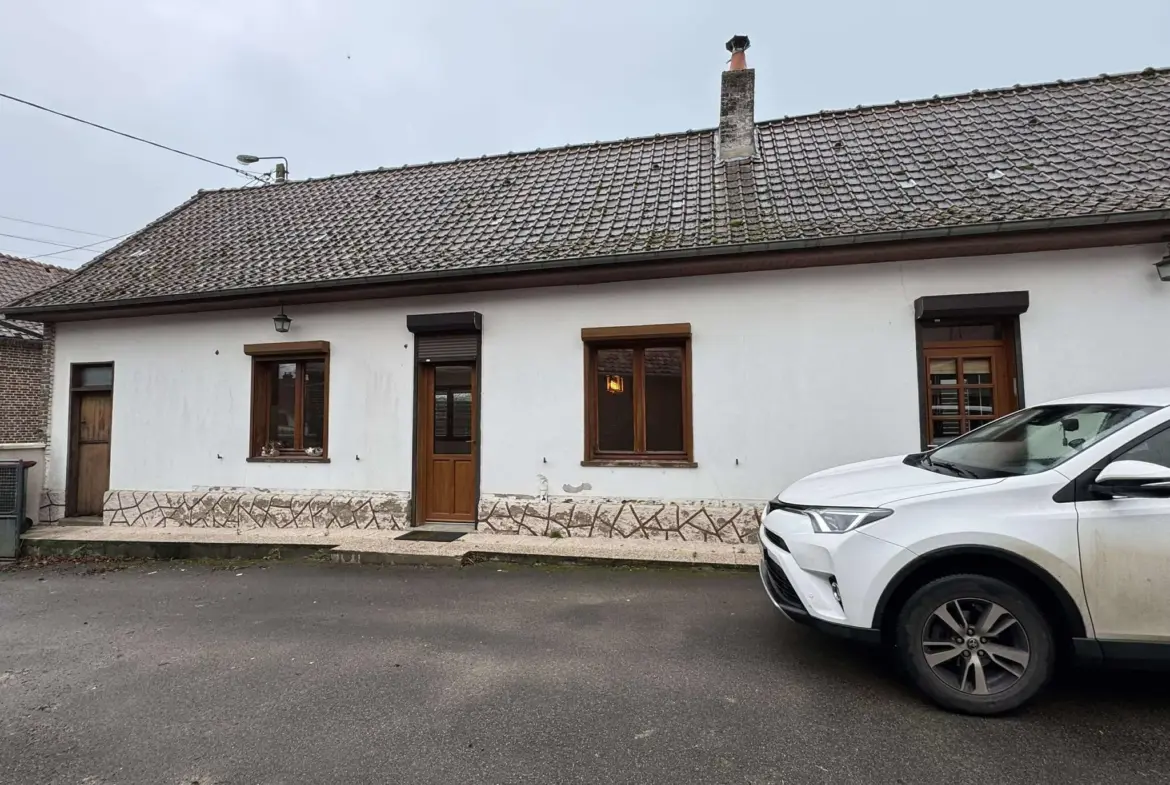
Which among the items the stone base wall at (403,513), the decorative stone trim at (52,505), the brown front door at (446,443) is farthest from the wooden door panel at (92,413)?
the brown front door at (446,443)

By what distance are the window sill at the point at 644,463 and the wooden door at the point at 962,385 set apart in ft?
8.84

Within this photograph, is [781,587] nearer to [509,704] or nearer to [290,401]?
[509,704]

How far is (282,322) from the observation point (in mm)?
7633

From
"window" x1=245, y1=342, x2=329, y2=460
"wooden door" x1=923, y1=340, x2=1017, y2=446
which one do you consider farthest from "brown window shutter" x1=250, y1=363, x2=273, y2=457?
"wooden door" x1=923, y1=340, x2=1017, y2=446

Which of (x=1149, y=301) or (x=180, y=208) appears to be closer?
(x=1149, y=301)

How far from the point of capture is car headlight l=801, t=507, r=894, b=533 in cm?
308

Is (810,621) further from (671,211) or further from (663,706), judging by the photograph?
(671,211)

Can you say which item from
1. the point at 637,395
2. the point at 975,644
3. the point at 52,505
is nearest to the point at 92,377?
the point at 52,505

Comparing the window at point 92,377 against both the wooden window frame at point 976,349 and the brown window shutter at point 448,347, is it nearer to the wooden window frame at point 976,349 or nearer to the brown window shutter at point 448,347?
the brown window shutter at point 448,347

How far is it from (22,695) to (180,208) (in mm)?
10735

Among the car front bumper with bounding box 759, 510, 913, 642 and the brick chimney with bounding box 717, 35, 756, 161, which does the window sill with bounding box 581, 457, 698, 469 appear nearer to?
the car front bumper with bounding box 759, 510, 913, 642

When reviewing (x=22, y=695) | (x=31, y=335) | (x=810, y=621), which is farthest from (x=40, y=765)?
(x=31, y=335)

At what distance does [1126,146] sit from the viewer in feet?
22.3

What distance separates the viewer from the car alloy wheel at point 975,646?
2.86 metres
